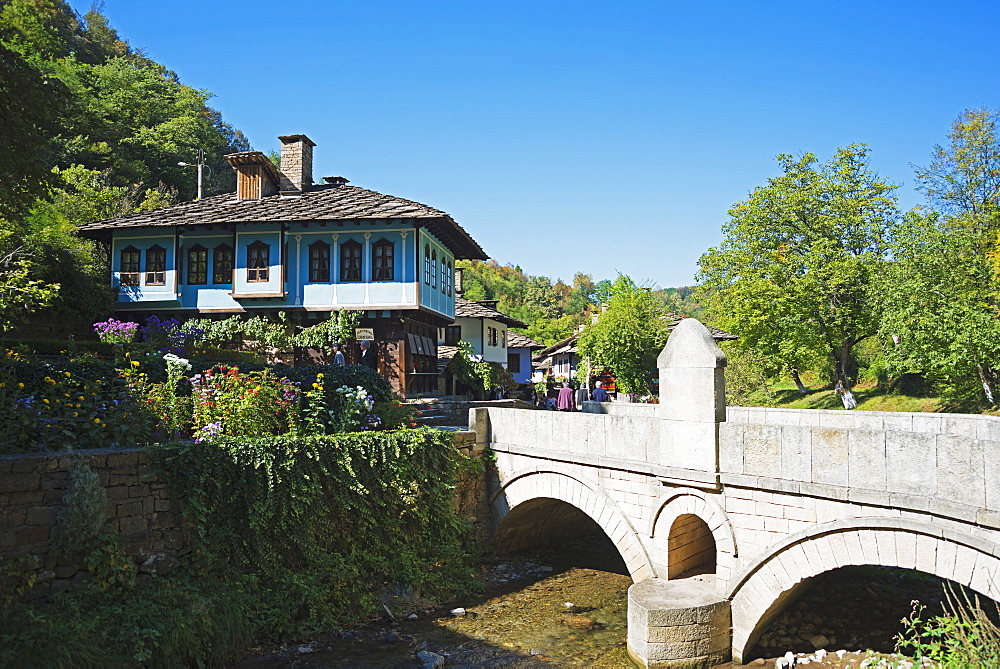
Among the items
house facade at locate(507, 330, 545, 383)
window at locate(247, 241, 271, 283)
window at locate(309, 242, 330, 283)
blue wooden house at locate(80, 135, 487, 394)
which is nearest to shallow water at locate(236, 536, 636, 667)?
blue wooden house at locate(80, 135, 487, 394)

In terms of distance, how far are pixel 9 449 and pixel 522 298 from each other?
7145 cm

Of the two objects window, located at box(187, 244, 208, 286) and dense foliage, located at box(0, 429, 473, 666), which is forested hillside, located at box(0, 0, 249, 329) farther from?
dense foliage, located at box(0, 429, 473, 666)

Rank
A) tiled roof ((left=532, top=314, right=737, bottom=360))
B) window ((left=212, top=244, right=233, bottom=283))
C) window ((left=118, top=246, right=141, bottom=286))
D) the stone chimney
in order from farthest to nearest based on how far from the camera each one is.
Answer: tiled roof ((left=532, top=314, right=737, bottom=360)) → the stone chimney → window ((left=118, top=246, right=141, bottom=286)) → window ((left=212, top=244, right=233, bottom=283))

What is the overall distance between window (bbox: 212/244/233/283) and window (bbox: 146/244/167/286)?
178cm

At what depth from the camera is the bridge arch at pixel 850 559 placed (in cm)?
602

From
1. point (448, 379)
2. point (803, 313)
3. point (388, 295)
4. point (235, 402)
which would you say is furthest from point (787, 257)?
point (235, 402)

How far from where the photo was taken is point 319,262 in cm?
2009

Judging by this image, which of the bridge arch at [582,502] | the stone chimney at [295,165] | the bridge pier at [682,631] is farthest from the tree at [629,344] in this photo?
the bridge pier at [682,631]

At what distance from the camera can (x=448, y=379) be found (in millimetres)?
23516

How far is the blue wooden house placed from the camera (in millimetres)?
19594

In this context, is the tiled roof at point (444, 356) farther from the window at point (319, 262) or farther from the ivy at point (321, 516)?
the ivy at point (321, 516)

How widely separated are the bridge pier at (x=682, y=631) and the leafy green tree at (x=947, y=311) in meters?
15.6

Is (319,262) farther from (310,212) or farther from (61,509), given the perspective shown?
(61,509)

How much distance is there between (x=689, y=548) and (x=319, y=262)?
1441cm
